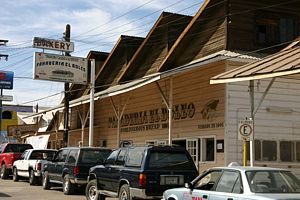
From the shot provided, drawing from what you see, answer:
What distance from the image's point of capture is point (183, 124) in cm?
2273

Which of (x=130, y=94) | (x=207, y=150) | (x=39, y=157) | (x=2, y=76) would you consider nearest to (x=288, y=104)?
(x=207, y=150)

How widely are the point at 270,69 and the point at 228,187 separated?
15.6ft

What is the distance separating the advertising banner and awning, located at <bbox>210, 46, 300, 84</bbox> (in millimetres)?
16260

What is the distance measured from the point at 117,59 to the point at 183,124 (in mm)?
10107

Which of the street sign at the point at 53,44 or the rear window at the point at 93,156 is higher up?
the street sign at the point at 53,44

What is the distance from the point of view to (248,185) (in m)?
8.91

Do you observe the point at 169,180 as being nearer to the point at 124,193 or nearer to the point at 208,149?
the point at 124,193

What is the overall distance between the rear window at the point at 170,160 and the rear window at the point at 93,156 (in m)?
5.55

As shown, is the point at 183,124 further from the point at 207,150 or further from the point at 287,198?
the point at 287,198

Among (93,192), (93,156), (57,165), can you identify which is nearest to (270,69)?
(93,192)

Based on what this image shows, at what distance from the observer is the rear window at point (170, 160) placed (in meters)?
13.2

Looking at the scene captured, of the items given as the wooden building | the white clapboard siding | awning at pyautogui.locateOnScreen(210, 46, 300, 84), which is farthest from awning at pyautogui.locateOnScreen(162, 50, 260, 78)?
awning at pyautogui.locateOnScreen(210, 46, 300, 84)

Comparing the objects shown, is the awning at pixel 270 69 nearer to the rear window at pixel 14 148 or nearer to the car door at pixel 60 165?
the car door at pixel 60 165

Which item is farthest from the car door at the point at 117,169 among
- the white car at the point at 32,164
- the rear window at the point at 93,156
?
the white car at the point at 32,164
